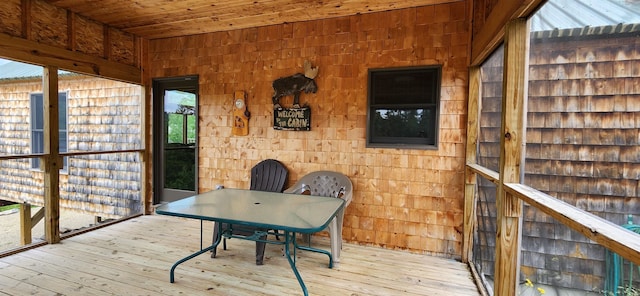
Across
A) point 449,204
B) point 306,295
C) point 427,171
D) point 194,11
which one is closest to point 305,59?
point 194,11

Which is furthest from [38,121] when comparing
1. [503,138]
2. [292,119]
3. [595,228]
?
[595,228]

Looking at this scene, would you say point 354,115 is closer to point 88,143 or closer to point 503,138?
point 503,138

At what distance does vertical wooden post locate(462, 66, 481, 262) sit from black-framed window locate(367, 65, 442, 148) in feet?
1.09

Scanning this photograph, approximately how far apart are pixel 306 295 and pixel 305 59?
107 inches

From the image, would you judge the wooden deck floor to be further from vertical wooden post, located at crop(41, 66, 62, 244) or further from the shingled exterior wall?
the shingled exterior wall

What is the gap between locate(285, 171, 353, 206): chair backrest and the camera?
11.3 feet

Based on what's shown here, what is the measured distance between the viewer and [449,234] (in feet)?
10.7

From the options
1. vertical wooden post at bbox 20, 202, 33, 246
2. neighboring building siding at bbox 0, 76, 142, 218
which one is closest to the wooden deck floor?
vertical wooden post at bbox 20, 202, 33, 246

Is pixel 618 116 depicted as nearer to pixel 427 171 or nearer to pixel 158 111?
pixel 427 171

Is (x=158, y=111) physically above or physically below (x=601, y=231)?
above

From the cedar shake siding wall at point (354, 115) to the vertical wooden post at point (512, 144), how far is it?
4.23 ft

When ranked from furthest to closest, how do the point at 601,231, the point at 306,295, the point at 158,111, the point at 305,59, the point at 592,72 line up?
the point at 158,111 → the point at 305,59 → the point at 306,295 → the point at 592,72 → the point at 601,231

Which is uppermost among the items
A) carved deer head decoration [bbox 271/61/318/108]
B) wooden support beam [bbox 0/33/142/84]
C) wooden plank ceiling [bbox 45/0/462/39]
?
wooden plank ceiling [bbox 45/0/462/39]

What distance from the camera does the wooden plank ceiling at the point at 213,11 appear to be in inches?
127
